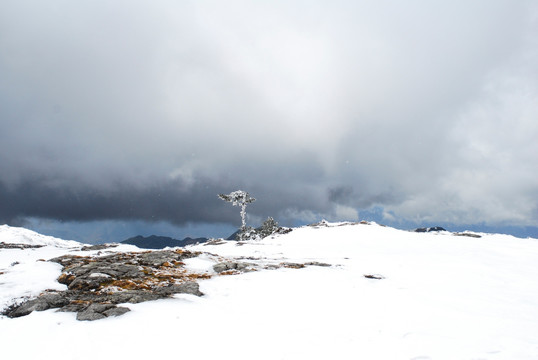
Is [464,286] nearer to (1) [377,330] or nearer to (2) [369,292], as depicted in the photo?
(2) [369,292]

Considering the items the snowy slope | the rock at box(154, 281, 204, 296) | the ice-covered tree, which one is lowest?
the rock at box(154, 281, 204, 296)

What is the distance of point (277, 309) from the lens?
10.1 m

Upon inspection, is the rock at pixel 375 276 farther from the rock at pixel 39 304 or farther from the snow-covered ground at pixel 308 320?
the rock at pixel 39 304

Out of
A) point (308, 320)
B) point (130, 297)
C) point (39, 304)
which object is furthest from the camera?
point (130, 297)

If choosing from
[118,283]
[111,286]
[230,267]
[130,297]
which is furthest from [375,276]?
[111,286]

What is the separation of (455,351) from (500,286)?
9.61m

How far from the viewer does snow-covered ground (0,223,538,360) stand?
7.23m

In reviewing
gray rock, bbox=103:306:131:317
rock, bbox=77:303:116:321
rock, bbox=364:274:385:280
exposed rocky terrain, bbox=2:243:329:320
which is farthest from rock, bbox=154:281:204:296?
rock, bbox=364:274:385:280

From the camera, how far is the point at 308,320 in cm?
920

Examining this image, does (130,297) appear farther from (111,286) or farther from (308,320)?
(308,320)

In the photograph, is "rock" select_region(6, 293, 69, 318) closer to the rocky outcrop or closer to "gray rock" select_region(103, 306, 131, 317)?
the rocky outcrop

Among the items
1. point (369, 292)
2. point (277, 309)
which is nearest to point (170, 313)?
point (277, 309)

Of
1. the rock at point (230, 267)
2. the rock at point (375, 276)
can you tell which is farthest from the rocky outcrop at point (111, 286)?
the rock at point (375, 276)

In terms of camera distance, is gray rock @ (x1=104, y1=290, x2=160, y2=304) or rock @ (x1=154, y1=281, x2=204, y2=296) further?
rock @ (x1=154, y1=281, x2=204, y2=296)
